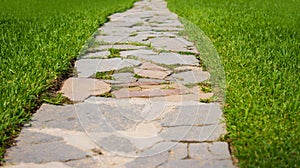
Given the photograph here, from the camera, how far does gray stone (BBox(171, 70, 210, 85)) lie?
384 centimetres

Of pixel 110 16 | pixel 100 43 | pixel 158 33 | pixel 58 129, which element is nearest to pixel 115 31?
pixel 158 33

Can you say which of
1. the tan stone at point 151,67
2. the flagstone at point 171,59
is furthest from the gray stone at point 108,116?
the flagstone at point 171,59

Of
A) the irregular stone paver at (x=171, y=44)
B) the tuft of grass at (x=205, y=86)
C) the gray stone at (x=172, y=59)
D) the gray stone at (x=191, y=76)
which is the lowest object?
the irregular stone paver at (x=171, y=44)

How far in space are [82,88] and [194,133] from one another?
1.21 metres

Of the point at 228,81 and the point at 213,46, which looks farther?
the point at 213,46

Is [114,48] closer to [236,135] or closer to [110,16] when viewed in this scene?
[236,135]

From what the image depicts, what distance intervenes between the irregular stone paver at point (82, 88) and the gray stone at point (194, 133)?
0.87m

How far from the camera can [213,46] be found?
5152 mm

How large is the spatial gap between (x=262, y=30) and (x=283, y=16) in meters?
2.35

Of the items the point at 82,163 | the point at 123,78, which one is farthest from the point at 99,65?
the point at 82,163

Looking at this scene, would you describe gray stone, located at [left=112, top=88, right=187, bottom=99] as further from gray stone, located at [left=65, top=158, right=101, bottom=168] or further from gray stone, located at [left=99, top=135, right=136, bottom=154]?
gray stone, located at [left=65, top=158, right=101, bottom=168]

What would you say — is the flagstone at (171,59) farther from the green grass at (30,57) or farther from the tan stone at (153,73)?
the green grass at (30,57)

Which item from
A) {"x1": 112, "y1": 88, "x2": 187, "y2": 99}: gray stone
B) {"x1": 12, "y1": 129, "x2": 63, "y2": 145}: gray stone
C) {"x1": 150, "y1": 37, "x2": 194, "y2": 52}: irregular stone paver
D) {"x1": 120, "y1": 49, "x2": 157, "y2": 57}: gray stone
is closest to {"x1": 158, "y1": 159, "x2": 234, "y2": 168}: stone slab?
{"x1": 12, "y1": 129, "x2": 63, "y2": 145}: gray stone

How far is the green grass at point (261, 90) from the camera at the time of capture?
243 centimetres
